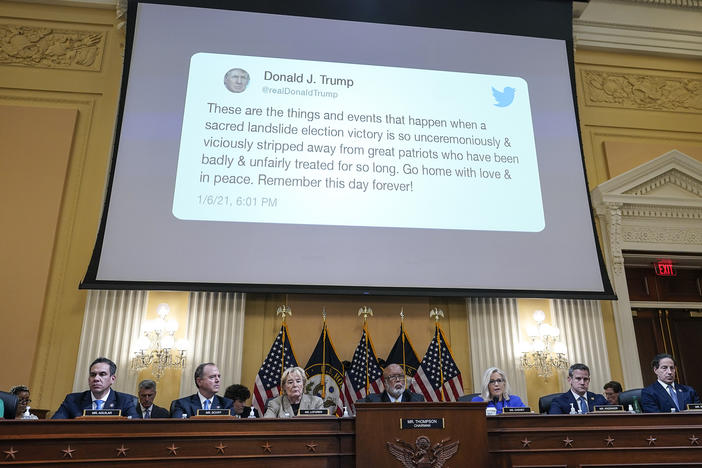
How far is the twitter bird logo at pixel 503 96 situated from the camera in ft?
20.5

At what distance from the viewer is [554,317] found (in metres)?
6.30

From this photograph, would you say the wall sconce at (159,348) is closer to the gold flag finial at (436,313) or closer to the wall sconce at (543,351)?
the gold flag finial at (436,313)

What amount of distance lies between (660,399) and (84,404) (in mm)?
3969

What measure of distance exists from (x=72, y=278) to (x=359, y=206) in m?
2.97

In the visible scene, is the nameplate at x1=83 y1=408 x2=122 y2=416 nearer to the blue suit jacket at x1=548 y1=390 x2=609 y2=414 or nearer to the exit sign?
the blue suit jacket at x1=548 y1=390 x2=609 y2=414

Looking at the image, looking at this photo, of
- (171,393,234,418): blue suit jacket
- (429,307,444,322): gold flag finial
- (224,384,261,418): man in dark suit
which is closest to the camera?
(171,393,234,418): blue suit jacket

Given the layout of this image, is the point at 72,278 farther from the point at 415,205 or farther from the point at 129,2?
the point at 415,205

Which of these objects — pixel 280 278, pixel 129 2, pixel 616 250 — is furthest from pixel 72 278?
pixel 616 250

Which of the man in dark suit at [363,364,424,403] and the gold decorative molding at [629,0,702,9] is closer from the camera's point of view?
the man in dark suit at [363,364,424,403]

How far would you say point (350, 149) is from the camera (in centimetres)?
577

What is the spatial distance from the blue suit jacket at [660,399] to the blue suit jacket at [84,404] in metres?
3.53

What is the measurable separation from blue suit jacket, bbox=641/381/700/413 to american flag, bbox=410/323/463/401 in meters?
1.79

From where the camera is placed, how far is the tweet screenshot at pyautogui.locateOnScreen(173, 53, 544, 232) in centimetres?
551

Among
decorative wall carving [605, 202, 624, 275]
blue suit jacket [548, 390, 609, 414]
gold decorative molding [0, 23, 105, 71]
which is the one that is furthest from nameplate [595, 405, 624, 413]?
gold decorative molding [0, 23, 105, 71]
